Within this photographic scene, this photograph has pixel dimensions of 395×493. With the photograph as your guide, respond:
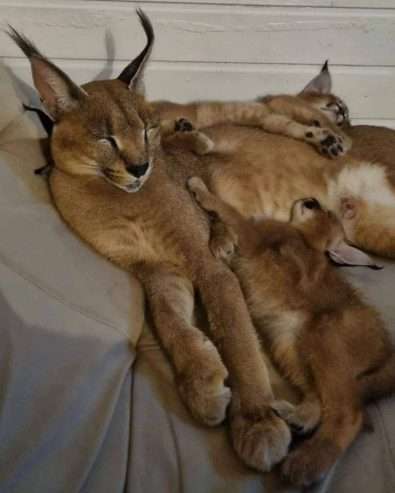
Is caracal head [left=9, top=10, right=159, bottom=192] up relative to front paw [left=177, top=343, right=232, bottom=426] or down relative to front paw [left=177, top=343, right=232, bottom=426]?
up

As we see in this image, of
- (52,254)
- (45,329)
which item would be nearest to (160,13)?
(52,254)

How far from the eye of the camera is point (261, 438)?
1.10 m

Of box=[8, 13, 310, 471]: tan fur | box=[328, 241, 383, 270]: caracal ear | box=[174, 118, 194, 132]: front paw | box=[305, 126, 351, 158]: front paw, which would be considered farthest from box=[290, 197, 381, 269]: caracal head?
box=[174, 118, 194, 132]: front paw

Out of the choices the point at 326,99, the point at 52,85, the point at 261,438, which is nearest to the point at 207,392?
the point at 261,438

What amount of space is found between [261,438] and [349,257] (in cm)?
71

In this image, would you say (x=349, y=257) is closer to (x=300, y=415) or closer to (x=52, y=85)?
(x=300, y=415)

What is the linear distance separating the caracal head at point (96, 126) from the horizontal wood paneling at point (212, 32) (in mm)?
493

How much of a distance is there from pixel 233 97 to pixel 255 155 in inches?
14.4

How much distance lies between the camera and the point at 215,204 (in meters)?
1.58

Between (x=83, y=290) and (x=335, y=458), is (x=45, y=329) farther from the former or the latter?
(x=335, y=458)

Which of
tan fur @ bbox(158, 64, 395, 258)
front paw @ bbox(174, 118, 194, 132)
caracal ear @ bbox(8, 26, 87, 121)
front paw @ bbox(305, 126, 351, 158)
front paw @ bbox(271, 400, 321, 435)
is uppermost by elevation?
caracal ear @ bbox(8, 26, 87, 121)

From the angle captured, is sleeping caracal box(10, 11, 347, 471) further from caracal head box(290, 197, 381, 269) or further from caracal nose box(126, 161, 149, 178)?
caracal head box(290, 197, 381, 269)

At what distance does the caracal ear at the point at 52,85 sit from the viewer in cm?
129

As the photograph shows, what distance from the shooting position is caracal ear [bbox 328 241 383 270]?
5.23 feet
